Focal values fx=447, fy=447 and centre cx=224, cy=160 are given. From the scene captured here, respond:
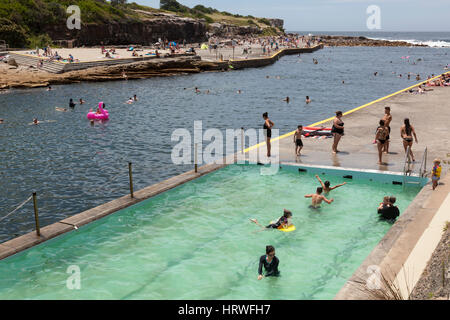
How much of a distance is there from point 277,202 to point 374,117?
13.3m

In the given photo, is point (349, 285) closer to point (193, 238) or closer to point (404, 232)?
point (404, 232)

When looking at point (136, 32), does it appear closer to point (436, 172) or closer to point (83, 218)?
point (83, 218)

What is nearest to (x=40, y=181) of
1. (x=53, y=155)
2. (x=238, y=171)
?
(x=53, y=155)

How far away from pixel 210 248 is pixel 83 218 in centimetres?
368

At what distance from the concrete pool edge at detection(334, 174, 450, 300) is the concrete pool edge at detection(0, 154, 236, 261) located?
7.27m

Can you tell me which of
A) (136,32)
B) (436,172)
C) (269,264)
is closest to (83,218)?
(269,264)

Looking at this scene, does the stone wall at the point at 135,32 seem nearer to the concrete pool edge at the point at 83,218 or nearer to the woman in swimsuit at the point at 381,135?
the concrete pool edge at the point at 83,218

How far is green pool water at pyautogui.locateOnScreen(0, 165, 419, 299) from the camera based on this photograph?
9.86 m

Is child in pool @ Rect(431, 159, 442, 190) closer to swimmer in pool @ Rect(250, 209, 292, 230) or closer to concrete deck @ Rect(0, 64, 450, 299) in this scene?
concrete deck @ Rect(0, 64, 450, 299)

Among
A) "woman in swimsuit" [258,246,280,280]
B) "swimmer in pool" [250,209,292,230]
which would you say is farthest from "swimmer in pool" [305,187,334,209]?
"woman in swimsuit" [258,246,280,280]

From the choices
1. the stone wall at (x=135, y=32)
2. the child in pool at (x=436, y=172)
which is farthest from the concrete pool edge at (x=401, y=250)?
the stone wall at (x=135, y=32)

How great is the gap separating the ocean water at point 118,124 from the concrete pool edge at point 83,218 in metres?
2.34

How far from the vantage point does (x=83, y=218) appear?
12.4 meters
